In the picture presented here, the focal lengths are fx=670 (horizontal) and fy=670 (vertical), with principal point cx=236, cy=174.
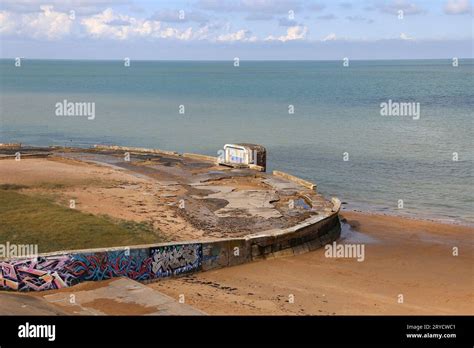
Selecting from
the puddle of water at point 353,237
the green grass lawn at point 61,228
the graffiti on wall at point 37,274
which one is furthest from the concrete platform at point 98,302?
the puddle of water at point 353,237

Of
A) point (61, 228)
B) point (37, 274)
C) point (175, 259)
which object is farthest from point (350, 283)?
point (61, 228)

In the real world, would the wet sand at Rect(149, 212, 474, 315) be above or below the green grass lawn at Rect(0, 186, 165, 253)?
below

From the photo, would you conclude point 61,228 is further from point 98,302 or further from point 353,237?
point 353,237

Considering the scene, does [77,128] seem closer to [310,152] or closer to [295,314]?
[310,152]

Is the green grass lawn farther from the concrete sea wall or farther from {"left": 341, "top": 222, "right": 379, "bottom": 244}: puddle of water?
{"left": 341, "top": 222, "right": 379, "bottom": 244}: puddle of water

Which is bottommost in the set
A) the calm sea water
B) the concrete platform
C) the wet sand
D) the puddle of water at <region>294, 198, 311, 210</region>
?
the wet sand

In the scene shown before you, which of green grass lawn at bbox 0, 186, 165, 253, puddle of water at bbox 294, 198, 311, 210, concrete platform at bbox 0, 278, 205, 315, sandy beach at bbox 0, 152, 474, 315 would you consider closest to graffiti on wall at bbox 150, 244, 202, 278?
sandy beach at bbox 0, 152, 474, 315

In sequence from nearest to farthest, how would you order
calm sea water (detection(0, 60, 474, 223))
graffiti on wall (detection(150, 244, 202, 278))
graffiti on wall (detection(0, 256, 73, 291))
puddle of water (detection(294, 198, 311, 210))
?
1. graffiti on wall (detection(0, 256, 73, 291))
2. graffiti on wall (detection(150, 244, 202, 278))
3. puddle of water (detection(294, 198, 311, 210))
4. calm sea water (detection(0, 60, 474, 223))

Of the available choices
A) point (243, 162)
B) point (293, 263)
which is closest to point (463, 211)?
point (243, 162)
